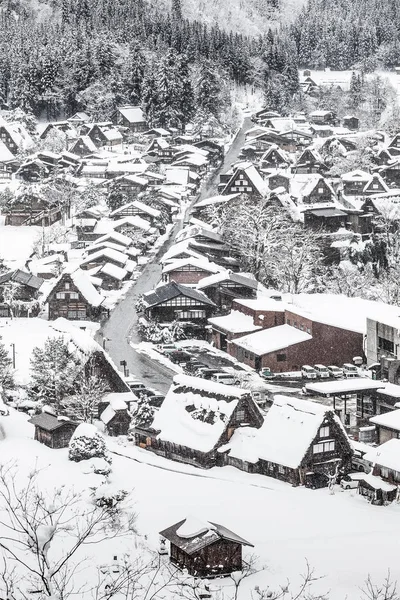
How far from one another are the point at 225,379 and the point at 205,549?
14.6 meters

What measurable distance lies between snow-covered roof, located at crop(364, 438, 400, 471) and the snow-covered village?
51mm

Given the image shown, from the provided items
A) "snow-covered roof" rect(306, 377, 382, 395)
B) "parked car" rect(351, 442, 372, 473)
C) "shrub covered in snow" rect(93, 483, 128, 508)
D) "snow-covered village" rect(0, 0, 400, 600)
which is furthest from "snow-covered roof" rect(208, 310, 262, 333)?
"shrub covered in snow" rect(93, 483, 128, 508)

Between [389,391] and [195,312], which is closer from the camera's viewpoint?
[389,391]

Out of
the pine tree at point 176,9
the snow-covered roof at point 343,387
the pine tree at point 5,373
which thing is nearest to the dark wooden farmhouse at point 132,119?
the pine tree at point 176,9

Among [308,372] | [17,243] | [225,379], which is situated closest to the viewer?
[225,379]

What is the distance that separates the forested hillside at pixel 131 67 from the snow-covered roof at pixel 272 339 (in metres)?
38.3

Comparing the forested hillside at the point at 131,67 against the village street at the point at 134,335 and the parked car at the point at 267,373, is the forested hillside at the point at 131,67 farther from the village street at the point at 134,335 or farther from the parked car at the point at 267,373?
the parked car at the point at 267,373

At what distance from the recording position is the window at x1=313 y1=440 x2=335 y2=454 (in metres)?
21.5

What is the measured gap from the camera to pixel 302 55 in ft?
307

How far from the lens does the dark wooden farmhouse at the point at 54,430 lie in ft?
71.3

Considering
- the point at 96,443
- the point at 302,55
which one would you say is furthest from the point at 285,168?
the point at 96,443

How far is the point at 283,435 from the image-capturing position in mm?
21906

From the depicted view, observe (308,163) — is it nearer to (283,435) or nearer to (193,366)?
(193,366)

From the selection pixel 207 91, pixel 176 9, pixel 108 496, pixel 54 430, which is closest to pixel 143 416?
pixel 54 430
